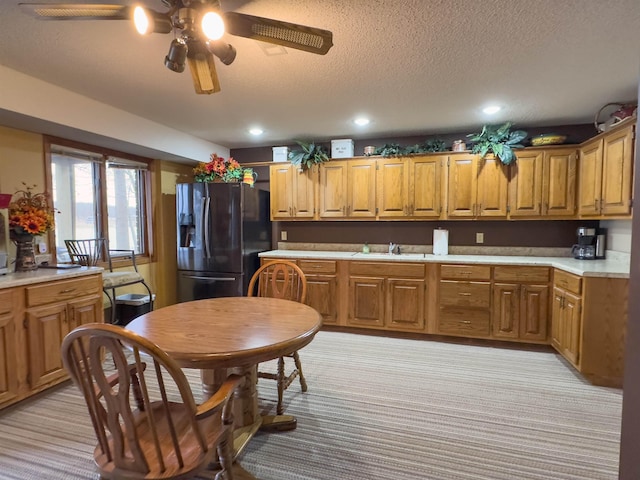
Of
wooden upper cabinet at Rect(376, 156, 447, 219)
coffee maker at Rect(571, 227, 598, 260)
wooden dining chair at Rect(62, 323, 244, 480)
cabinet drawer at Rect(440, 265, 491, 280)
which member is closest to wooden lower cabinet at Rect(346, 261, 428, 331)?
cabinet drawer at Rect(440, 265, 491, 280)

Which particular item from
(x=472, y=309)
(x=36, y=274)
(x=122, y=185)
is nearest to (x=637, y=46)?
(x=472, y=309)

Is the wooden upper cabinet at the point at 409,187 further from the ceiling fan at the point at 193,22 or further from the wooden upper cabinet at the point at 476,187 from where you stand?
the ceiling fan at the point at 193,22

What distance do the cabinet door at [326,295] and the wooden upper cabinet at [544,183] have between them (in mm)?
2091

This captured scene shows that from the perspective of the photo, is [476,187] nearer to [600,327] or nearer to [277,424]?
[600,327]

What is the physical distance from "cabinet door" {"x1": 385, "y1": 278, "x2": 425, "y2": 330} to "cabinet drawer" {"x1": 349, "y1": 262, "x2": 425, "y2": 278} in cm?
7

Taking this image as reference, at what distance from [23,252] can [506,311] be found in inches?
169

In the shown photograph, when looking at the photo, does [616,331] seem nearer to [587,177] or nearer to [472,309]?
[472,309]

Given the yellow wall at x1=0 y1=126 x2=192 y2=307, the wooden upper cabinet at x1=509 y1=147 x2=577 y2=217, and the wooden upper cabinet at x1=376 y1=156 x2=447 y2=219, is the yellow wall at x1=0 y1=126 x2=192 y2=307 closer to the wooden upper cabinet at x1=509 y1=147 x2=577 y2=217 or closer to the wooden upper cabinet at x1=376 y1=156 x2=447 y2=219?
the wooden upper cabinet at x1=376 y1=156 x2=447 y2=219

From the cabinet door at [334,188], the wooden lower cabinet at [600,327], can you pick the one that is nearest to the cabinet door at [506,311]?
the wooden lower cabinet at [600,327]

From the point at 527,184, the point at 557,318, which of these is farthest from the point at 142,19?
the point at 557,318

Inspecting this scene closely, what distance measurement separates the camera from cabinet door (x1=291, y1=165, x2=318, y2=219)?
4.32m

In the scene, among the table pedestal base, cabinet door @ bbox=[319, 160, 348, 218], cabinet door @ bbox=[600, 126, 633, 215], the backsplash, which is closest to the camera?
the table pedestal base

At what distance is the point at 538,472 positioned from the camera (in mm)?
1749

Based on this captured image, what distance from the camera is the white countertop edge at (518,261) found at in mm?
2688
